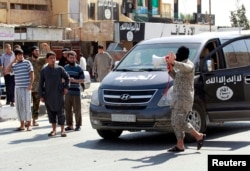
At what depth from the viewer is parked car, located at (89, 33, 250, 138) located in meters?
10.3

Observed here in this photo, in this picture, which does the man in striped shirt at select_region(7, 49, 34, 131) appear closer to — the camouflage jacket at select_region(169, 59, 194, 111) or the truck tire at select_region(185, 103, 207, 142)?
the truck tire at select_region(185, 103, 207, 142)

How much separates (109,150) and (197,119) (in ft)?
5.50

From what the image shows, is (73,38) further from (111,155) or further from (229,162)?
(229,162)

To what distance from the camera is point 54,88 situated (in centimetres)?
1198

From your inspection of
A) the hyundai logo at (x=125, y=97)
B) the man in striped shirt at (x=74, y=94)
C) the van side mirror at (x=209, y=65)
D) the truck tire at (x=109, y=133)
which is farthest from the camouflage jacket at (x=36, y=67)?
the van side mirror at (x=209, y=65)

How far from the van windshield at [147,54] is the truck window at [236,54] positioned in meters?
0.66

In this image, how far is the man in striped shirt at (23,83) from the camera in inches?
509

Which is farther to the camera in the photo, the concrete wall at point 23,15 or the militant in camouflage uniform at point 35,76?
the concrete wall at point 23,15

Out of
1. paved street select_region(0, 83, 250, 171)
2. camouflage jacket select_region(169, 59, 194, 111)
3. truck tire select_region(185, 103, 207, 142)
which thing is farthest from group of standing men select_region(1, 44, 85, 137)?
camouflage jacket select_region(169, 59, 194, 111)

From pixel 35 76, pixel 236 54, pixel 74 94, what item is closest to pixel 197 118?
pixel 236 54

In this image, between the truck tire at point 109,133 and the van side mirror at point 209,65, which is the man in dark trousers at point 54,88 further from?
the van side mirror at point 209,65

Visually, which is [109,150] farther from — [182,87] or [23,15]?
[23,15]

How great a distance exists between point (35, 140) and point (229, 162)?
17.8 feet

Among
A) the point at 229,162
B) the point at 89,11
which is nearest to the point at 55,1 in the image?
the point at 89,11
